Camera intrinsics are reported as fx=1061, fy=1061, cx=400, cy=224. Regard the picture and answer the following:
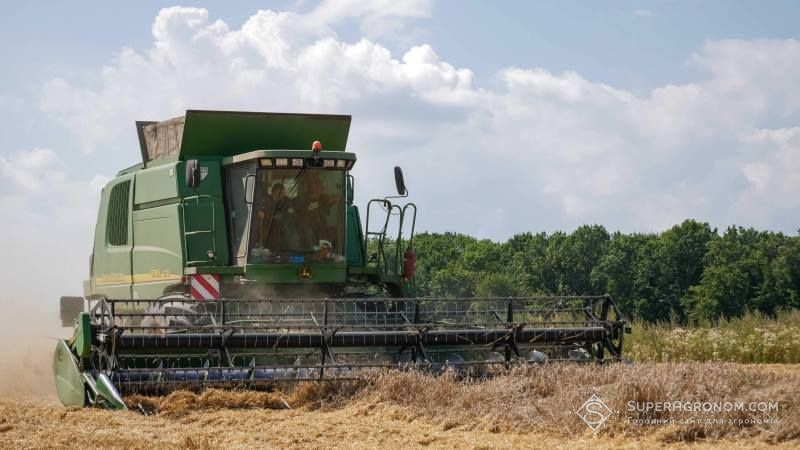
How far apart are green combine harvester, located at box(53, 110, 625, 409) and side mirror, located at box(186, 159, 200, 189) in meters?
0.01

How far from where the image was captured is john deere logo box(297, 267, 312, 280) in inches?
405

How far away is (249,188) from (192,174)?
763mm

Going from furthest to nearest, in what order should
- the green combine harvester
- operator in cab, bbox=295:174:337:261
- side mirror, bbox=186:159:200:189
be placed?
operator in cab, bbox=295:174:337:261 → side mirror, bbox=186:159:200:189 → the green combine harvester

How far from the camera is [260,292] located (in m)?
10.2

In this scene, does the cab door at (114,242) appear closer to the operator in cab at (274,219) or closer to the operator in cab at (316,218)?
the operator in cab at (274,219)

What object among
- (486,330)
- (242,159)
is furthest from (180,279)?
(486,330)

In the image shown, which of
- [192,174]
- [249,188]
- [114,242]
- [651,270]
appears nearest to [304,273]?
[249,188]

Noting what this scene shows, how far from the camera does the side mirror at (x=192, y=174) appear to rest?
9734 mm

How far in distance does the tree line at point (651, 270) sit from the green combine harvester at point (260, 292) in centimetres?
2640

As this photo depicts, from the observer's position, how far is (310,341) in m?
8.21

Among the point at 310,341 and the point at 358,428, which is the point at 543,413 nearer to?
the point at 358,428

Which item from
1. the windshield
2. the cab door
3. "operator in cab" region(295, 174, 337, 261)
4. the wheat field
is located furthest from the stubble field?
the cab door

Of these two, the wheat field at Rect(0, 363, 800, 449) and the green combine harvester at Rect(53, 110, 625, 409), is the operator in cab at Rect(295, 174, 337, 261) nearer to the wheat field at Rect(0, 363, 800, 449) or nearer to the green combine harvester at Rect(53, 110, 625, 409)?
the green combine harvester at Rect(53, 110, 625, 409)

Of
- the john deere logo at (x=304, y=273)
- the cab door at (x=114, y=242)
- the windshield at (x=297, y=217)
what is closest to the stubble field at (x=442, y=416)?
the john deere logo at (x=304, y=273)
